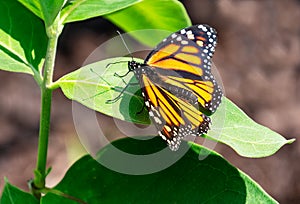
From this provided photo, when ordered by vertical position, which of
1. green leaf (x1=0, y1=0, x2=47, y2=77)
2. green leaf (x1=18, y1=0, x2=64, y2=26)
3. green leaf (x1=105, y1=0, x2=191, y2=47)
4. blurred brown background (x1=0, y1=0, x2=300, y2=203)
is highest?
green leaf (x1=18, y1=0, x2=64, y2=26)

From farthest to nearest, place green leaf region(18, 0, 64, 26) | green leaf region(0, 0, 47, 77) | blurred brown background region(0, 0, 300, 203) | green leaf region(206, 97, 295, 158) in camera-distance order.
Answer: blurred brown background region(0, 0, 300, 203)
green leaf region(0, 0, 47, 77)
green leaf region(18, 0, 64, 26)
green leaf region(206, 97, 295, 158)

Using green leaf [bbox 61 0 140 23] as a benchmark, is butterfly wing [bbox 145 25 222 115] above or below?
below

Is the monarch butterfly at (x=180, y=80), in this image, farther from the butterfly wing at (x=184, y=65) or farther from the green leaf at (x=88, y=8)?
the green leaf at (x=88, y=8)

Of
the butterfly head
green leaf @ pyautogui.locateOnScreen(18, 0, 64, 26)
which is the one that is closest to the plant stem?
green leaf @ pyautogui.locateOnScreen(18, 0, 64, 26)

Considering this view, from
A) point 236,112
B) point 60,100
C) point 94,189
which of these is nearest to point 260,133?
point 236,112

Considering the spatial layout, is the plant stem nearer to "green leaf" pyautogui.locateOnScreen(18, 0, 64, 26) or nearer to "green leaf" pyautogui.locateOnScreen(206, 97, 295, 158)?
"green leaf" pyautogui.locateOnScreen(18, 0, 64, 26)

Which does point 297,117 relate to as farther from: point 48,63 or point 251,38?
point 48,63

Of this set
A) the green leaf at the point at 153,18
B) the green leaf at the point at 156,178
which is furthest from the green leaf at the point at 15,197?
the green leaf at the point at 153,18
